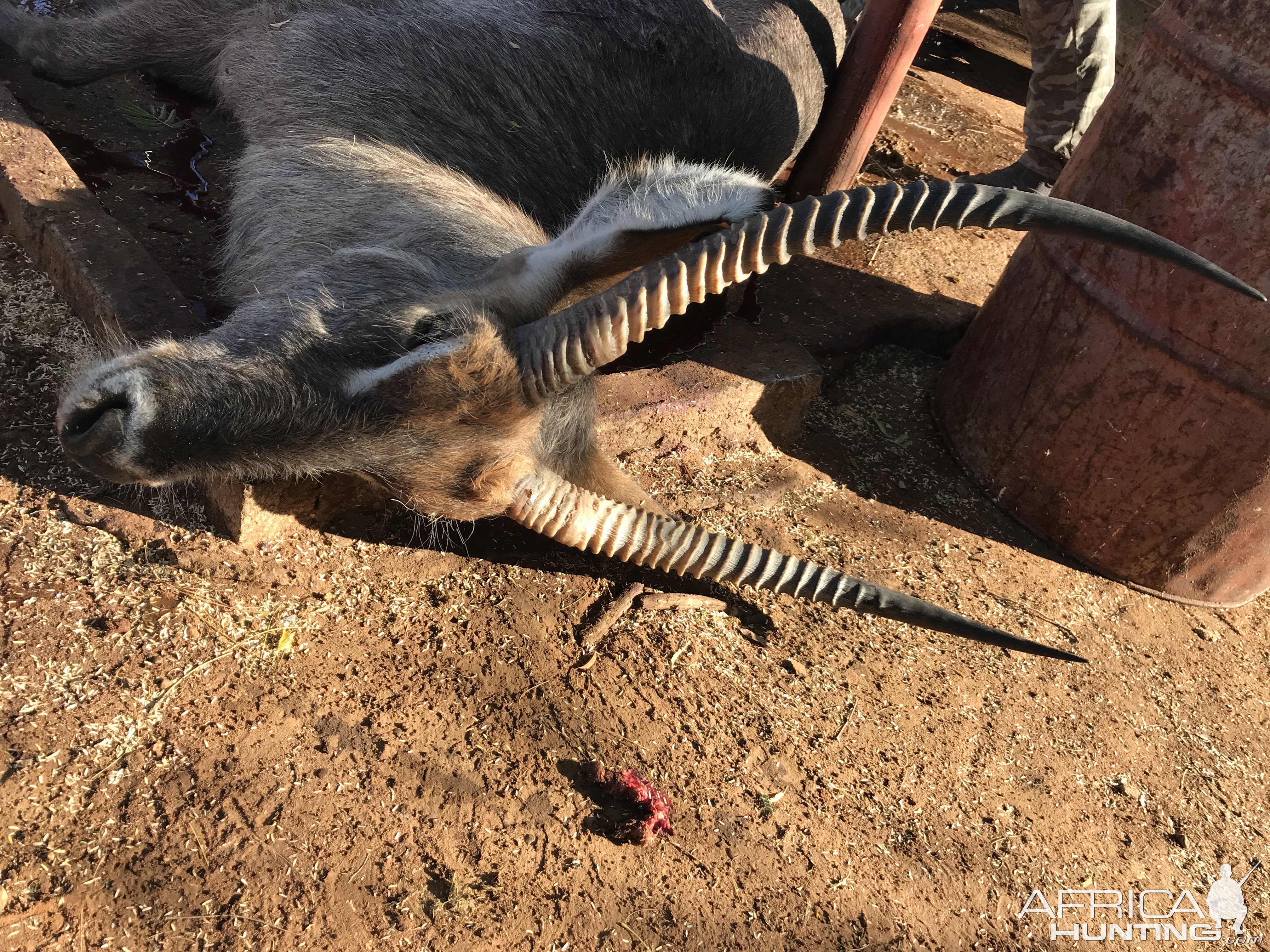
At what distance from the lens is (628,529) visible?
315 centimetres

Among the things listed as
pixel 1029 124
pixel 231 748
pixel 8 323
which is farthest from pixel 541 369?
pixel 1029 124

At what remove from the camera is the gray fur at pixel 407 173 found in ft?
8.76

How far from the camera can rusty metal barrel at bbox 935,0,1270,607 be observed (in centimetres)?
332

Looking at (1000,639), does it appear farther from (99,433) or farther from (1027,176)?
(1027,176)

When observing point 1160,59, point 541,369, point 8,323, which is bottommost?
point 8,323

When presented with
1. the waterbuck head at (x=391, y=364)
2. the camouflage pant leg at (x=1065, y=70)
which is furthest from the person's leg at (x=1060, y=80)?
the waterbuck head at (x=391, y=364)

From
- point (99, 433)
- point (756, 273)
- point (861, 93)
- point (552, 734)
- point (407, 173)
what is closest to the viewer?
point (99, 433)

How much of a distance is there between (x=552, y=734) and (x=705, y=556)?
77 cm

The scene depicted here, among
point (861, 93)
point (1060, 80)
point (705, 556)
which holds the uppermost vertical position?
point (1060, 80)

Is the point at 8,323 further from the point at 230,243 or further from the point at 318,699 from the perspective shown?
the point at 318,699

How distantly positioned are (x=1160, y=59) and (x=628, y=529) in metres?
2.68

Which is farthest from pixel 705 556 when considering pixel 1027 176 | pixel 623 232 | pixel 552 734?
pixel 1027 176

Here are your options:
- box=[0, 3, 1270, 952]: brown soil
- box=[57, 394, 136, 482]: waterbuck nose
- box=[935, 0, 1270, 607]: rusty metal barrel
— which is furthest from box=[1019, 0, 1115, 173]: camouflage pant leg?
box=[57, 394, 136, 482]: waterbuck nose

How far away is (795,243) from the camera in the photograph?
2559 mm
